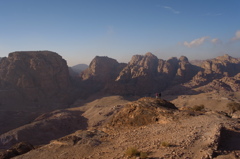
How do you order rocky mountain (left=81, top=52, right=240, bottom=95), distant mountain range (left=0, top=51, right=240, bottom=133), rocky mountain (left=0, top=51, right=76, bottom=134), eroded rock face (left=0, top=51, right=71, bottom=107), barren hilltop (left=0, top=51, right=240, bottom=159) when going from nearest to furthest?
barren hilltop (left=0, top=51, right=240, bottom=159), rocky mountain (left=0, top=51, right=76, bottom=134), distant mountain range (left=0, top=51, right=240, bottom=133), eroded rock face (left=0, top=51, right=71, bottom=107), rocky mountain (left=81, top=52, right=240, bottom=95)

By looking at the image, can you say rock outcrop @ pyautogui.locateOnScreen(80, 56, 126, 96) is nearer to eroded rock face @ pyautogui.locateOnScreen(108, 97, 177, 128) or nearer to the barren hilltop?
the barren hilltop

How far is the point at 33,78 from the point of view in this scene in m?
61.2

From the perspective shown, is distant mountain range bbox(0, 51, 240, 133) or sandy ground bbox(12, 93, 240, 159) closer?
sandy ground bbox(12, 93, 240, 159)

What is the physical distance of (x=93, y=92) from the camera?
68.6 m

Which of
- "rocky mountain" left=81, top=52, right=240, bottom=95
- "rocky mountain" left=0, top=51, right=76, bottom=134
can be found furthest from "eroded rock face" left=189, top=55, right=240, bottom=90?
"rocky mountain" left=0, top=51, right=76, bottom=134

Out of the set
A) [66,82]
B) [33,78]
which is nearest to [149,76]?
[66,82]

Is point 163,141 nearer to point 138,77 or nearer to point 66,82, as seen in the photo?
point 66,82

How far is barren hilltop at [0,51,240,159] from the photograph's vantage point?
792 cm

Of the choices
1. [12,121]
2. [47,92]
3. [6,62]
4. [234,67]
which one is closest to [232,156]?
[12,121]

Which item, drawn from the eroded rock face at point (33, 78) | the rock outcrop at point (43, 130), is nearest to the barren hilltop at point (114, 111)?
the eroded rock face at point (33, 78)

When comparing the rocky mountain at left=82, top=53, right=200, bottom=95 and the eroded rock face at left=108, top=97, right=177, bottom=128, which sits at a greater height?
the eroded rock face at left=108, top=97, right=177, bottom=128

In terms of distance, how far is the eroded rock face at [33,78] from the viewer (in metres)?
56.2

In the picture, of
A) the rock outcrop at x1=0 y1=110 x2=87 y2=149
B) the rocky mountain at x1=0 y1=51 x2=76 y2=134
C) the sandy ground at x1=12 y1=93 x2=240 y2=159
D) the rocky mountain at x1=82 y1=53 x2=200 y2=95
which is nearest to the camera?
the sandy ground at x1=12 y1=93 x2=240 y2=159

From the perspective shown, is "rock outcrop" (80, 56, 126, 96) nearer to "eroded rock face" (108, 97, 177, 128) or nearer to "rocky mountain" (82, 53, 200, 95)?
"rocky mountain" (82, 53, 200, 95)
